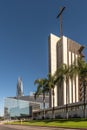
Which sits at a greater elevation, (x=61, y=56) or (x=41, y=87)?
(x=61, y=56)

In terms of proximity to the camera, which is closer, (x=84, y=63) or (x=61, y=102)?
(x=84, y=63)

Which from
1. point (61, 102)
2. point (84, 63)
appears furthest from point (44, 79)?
point (61, 102)

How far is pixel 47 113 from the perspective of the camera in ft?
340

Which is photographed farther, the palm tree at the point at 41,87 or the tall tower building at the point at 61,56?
the tall tower building at the point at 61,56

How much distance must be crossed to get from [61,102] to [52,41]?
98.3ft

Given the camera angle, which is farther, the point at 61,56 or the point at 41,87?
the point at 61,56

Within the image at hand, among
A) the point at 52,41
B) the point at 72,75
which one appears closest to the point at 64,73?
the point at 72,75

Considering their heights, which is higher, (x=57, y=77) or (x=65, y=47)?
(x=65, y=47)

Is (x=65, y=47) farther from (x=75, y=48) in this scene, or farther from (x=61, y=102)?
(x=61, y=102)

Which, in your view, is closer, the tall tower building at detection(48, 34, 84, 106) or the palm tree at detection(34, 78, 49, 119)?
the palm tree at detection(34, 78, 49, 119)

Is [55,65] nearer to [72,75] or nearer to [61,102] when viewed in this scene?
[61,102]

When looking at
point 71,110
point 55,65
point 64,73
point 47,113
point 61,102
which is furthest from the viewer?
point 55,65

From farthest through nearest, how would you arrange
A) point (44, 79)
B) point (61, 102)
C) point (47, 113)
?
1. point (61, 102)
2. point (47, 113)
3. point (44, 79)

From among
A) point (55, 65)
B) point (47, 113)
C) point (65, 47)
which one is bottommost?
point (47, 113)
